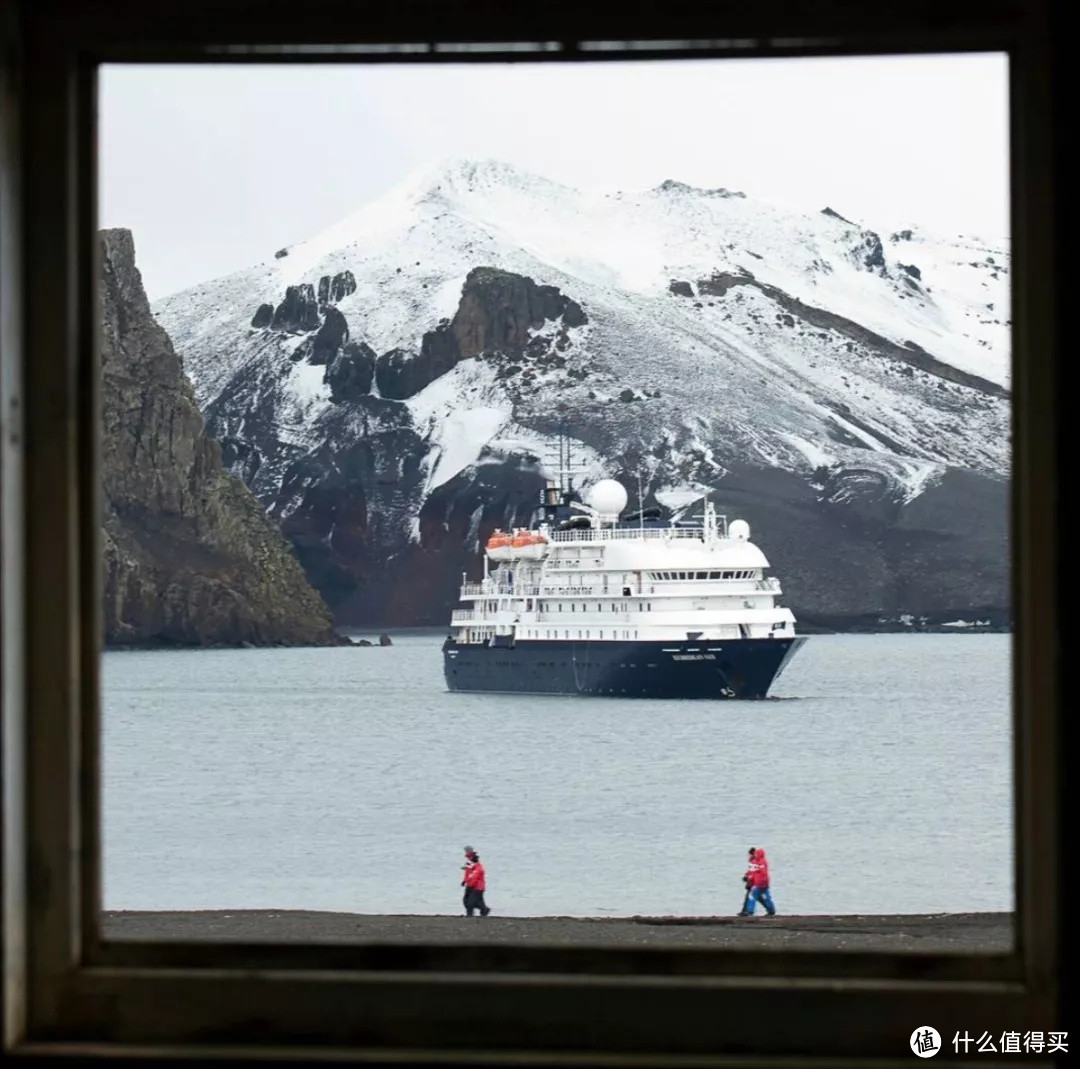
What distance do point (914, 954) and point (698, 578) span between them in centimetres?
3766

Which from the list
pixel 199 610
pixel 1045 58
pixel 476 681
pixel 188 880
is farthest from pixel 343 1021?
pixel 199 610

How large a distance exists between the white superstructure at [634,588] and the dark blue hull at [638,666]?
0.81 feet

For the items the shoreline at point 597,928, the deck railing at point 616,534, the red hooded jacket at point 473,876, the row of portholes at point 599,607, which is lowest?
the shoreline at point 597,928

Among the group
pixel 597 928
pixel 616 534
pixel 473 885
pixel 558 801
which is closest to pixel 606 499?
pixel 616 534

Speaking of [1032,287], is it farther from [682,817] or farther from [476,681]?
[476,681]

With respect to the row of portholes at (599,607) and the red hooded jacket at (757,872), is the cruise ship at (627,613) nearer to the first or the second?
the row of portholes at (599,607)

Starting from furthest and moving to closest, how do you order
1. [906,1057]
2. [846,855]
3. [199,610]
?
[199,610] < [846,855] < [906,1057]

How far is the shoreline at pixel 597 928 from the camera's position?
545 inches

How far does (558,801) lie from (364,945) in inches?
1238

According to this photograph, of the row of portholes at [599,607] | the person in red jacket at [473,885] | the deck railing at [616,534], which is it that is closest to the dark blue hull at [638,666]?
the row of portholes at [599,607]

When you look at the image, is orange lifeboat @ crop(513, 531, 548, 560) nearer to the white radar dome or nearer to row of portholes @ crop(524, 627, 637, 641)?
row of portholes @ crop(524, 627, 637, 641)

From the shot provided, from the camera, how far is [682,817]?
30500 mm

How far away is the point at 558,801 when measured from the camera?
32.4 meters

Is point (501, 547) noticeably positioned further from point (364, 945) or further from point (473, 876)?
point (364, 945)
